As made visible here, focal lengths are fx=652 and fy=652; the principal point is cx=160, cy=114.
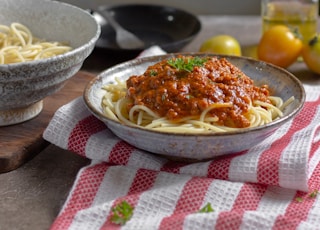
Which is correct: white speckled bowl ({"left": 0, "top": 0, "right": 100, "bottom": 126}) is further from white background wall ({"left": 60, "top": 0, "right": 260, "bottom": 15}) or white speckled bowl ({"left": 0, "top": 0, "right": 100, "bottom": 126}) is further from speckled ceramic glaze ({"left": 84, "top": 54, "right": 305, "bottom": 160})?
white background wall ({"left": 60, "top": 0, "right": 260, "bottom": 15})

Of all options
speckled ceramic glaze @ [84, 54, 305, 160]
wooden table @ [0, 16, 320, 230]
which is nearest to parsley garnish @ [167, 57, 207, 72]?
speckled ceramic glaze @ [84, 54, 305, 160]

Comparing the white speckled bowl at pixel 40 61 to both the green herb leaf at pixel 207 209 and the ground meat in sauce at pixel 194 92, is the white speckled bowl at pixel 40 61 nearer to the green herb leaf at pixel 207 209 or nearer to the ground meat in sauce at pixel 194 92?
the ground meat in sauce at pixel 194 92

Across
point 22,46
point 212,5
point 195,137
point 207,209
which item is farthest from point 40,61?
point 212,5

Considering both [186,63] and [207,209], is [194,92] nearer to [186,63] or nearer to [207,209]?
[186,63]

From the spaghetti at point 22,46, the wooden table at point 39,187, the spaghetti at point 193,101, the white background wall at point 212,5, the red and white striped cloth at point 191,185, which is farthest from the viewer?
the white background wall at point 212,5

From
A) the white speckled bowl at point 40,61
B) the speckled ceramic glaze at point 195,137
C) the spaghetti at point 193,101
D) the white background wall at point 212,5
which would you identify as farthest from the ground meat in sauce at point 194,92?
the white background wall at point 212,5

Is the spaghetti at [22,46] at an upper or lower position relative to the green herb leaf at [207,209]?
lower
